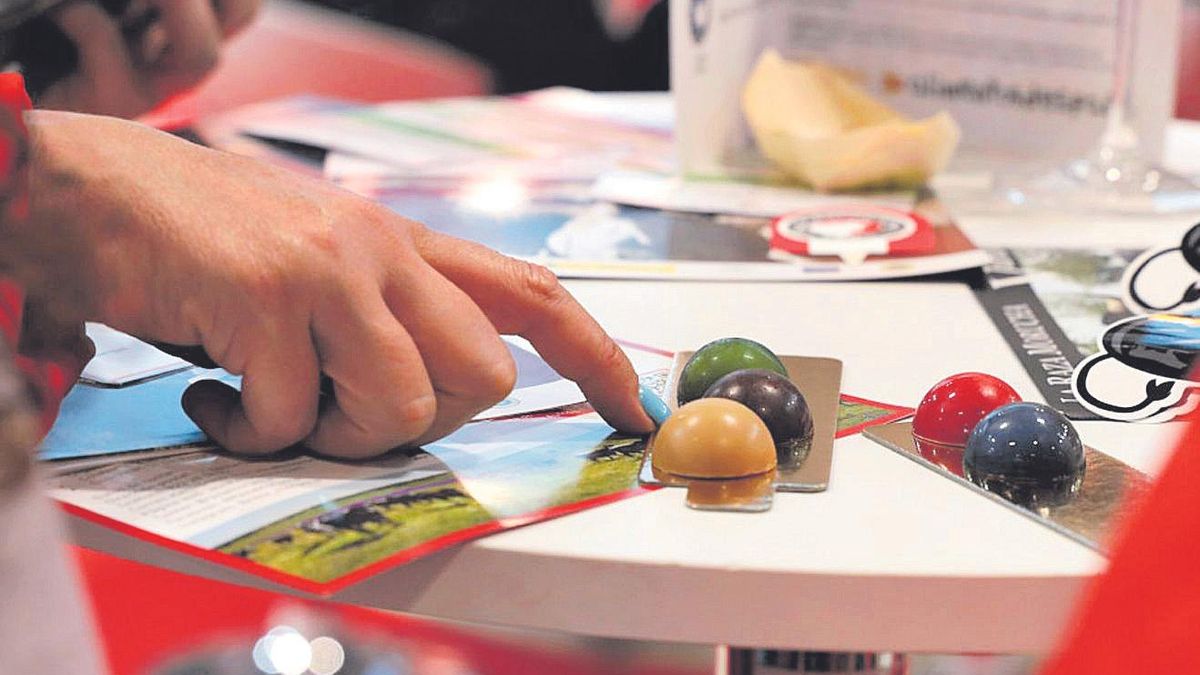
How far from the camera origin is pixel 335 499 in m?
0.57

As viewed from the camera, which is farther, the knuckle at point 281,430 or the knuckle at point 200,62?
the knuckle at point 200,62

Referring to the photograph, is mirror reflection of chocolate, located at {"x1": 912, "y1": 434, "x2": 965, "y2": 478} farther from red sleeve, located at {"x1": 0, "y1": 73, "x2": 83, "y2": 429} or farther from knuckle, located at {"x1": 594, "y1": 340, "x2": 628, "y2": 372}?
red sleeve, located at {"x1": 0, "y1": 73, "x2": 83, "y2": 429}

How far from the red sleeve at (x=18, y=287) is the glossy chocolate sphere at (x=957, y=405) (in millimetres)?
354

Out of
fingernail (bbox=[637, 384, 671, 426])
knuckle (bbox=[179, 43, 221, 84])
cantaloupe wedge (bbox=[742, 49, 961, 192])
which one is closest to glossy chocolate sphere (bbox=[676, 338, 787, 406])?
fingernail (bbox=[637, 384, 671, 426])

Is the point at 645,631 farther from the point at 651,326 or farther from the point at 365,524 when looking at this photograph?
the point at 651,326

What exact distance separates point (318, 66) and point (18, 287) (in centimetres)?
173

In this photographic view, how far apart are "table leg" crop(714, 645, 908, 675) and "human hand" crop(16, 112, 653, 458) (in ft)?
0.52

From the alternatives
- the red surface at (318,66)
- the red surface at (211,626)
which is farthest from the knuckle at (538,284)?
the red surface at (318,66)

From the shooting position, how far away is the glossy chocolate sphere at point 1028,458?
585 millimetres

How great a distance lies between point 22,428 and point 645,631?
25cm

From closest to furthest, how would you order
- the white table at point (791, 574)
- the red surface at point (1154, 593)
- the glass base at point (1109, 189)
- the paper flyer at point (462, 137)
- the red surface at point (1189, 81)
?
the red surface at point (1154, 593)
the white table at point (791, 574)
the glass base at point (1109, 189)
the paper flyer at point (462, 137)
the red surface at point (1189, 81)

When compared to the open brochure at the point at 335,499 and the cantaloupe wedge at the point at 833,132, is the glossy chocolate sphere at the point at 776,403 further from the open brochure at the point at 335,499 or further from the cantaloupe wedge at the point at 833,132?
the cantaloupe wedge at the point at 833,132

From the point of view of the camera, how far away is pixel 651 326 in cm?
83

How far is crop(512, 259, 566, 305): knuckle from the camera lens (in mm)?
634
